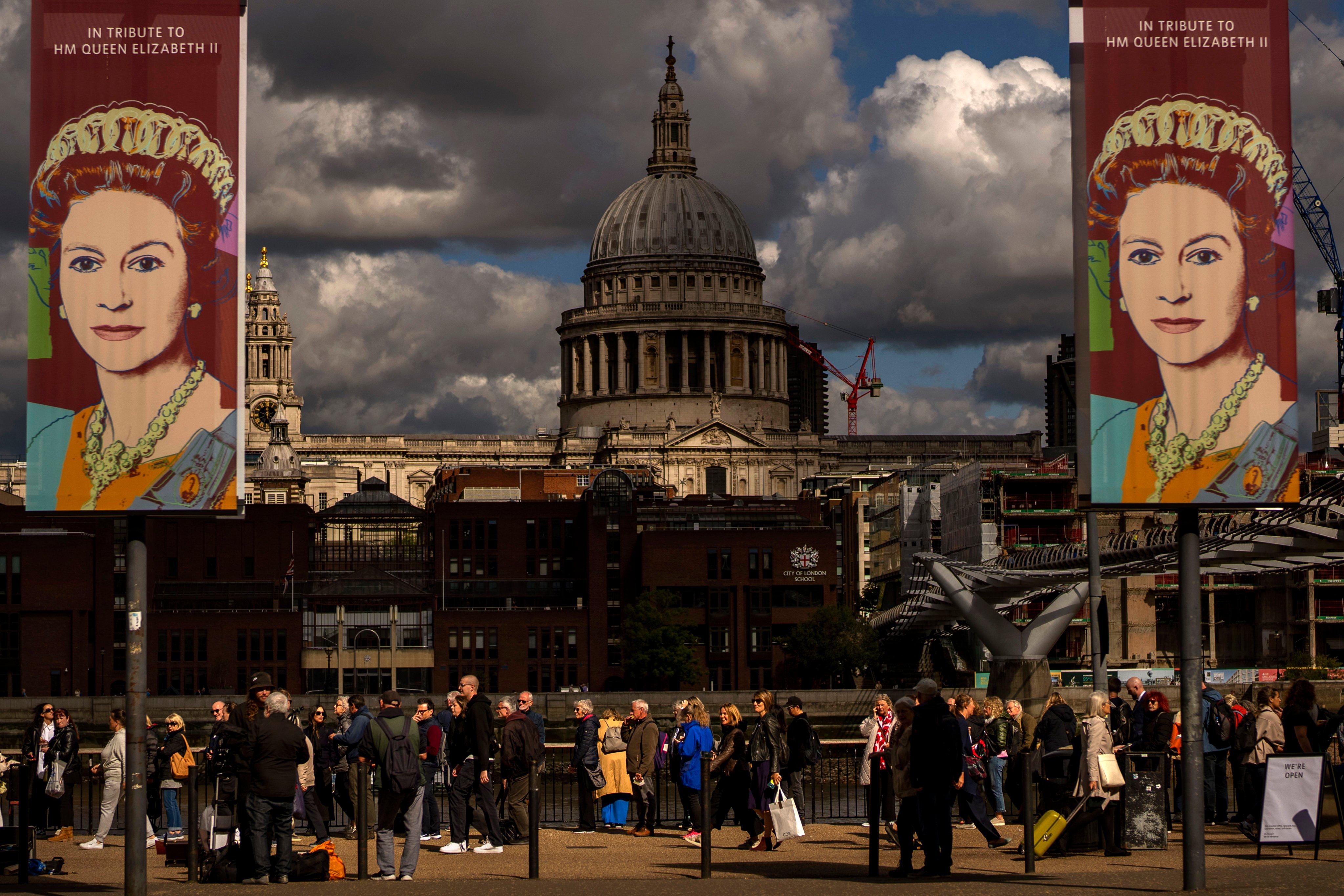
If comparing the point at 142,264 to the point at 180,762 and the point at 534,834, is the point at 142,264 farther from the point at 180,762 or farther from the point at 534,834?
the point at 180,762

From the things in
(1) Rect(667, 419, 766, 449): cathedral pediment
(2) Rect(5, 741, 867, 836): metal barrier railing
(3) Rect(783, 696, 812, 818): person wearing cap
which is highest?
(1) Rect(667, 419, 766, 449): cathedral pediment

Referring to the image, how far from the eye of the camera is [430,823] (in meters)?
27.0

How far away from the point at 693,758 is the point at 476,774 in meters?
2.85

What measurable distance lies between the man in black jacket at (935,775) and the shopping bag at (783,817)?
3.43m

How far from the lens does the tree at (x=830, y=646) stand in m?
100

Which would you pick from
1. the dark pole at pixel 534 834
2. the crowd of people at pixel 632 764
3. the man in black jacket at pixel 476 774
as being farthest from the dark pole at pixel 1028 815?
the man in black jacket at pixel 476 774

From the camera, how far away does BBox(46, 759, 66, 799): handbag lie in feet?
87.7

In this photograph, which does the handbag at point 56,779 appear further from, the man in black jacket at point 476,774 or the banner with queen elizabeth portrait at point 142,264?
the banner with queen elizabeth portrait at point 142,264

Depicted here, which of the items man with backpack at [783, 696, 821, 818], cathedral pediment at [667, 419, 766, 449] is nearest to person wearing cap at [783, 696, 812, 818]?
man with backpack at [783, 696, 821, 818]

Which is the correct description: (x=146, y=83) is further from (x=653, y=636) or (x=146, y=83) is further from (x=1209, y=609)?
(x=1209, y=609)

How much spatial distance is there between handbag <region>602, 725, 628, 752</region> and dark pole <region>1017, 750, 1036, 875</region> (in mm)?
7020

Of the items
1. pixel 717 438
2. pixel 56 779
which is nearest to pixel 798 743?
pixel 56 779

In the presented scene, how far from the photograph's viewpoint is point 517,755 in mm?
25281

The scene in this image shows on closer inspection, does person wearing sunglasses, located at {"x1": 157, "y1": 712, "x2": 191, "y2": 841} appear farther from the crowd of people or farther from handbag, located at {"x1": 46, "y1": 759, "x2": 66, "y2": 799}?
handbag, located at {"x1": 46, "y1": 759, "x2": 66, "y2": 799}
